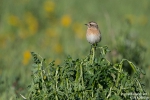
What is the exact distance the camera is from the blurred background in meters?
7.56

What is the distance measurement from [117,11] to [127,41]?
5703mm

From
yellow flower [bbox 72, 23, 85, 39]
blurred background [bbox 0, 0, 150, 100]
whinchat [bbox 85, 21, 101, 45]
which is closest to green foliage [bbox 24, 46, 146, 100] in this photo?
whinchat [bbox 85, 21, 101, 45]

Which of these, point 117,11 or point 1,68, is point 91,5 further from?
point 1,68

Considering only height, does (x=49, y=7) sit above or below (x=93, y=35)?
above

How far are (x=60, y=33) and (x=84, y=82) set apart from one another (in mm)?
6783

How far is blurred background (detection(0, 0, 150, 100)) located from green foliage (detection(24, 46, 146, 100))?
1.04m

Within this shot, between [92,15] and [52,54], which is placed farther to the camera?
[92,15]

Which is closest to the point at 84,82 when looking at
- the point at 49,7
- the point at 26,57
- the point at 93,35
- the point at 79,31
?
the point at 93,35

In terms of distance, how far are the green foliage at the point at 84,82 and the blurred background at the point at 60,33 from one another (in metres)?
1.04

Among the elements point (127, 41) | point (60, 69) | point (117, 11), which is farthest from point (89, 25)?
point (117, 11)

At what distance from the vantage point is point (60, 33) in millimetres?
11211

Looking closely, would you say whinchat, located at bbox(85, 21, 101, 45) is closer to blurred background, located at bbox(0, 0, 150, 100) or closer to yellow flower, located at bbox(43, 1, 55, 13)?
blurred background, located at bbox(0, 0, 150, 100)

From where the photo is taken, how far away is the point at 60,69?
4.55 metres

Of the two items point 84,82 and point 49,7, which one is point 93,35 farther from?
point 49,7
